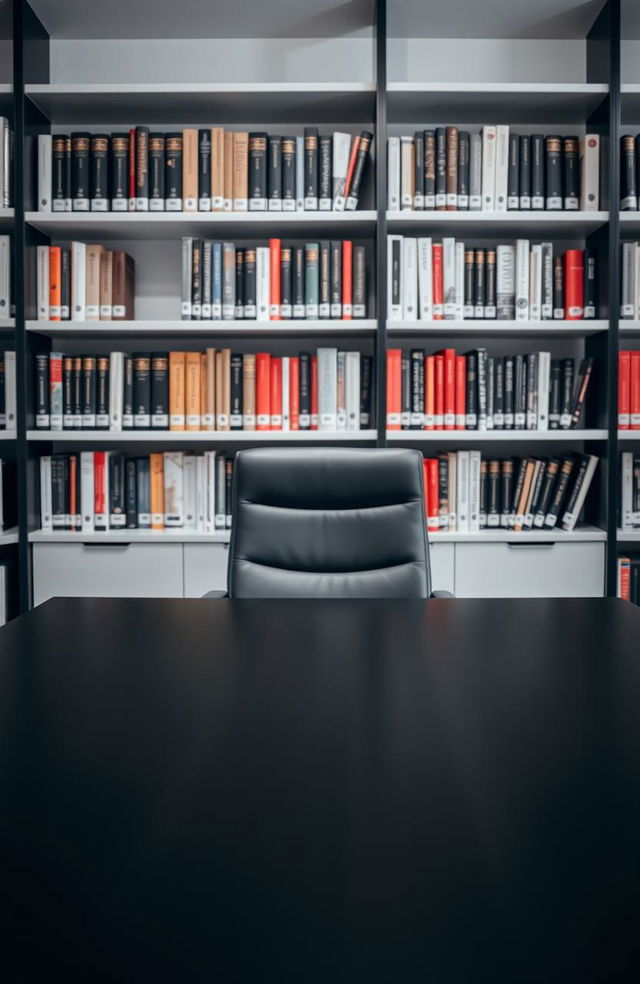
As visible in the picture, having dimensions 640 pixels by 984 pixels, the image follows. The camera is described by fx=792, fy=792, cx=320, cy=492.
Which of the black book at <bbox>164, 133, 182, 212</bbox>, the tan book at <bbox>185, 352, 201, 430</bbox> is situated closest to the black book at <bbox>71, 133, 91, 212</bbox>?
the black book at <bbox>164, 133, 182, 212</bbox>

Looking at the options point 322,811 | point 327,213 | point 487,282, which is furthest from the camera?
point 487,282

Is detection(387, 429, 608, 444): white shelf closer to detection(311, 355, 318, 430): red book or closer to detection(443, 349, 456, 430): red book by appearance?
detection(443, 349, 456, 430): red book

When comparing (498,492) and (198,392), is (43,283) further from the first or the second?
(498,492)

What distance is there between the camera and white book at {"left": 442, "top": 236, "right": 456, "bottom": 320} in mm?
2756

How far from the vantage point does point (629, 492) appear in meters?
2.83

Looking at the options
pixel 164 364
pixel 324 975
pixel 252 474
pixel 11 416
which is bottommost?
pixel 324 975

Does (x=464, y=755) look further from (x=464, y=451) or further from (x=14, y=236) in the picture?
(x=14, y=236)

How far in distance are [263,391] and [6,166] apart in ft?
3.86

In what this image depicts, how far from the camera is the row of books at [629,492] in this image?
2.82 metres

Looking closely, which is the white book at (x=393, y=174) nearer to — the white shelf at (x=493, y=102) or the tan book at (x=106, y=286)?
the white shelf at (x=493, y=102)

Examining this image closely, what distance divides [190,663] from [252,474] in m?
0.87

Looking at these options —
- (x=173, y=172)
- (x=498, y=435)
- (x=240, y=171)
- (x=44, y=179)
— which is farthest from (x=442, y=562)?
(x=44, y=179)

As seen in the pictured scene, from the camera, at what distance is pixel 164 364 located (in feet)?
9.21

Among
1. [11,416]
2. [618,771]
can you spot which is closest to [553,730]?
[618,771]
